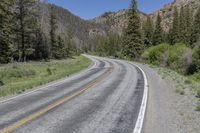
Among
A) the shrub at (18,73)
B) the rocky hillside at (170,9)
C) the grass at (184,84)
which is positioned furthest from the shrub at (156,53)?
the rocky hillside at (170,9)

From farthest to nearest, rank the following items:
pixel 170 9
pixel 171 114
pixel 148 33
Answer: pixel 170 9 → pixel 148 33 → pixel 171 114

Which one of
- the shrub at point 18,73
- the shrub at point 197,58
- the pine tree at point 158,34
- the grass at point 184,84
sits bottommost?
the shrub at point 18,73

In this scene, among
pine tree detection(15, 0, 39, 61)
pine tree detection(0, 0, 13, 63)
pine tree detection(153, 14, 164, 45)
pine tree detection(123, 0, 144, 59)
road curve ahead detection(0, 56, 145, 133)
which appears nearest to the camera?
road curve ahead detection(0, 56, 145, 133)

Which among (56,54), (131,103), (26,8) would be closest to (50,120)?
(131,103)

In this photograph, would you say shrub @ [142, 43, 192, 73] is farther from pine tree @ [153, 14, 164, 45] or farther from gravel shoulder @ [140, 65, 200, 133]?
gravel shoulder @ [140, 65, 200, 133]

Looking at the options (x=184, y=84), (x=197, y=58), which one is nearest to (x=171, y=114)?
(x=184, y=84)

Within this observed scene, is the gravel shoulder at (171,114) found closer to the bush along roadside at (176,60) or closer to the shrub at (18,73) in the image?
the bush along roadside at (176,60)

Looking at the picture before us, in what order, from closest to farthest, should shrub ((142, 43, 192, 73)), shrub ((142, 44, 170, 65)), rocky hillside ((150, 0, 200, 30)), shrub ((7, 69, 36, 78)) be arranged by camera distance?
shrub ((7, 69, 36, 78))
shrub ((142, 43, 192, 73))
shrub ((142, 44, 170, 65))
rocky hillside ((150, 0, 200, 30))

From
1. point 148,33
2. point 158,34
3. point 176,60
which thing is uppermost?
point 148,33

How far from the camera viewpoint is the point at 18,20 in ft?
157

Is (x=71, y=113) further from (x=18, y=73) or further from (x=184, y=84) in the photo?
(x=18, y=73)

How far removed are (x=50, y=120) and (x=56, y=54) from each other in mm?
70851

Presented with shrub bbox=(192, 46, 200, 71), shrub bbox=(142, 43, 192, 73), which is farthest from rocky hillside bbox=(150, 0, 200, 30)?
shrub bbox=(192, 46, 200, 71)

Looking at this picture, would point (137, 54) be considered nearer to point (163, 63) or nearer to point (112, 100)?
point (163, 63)
